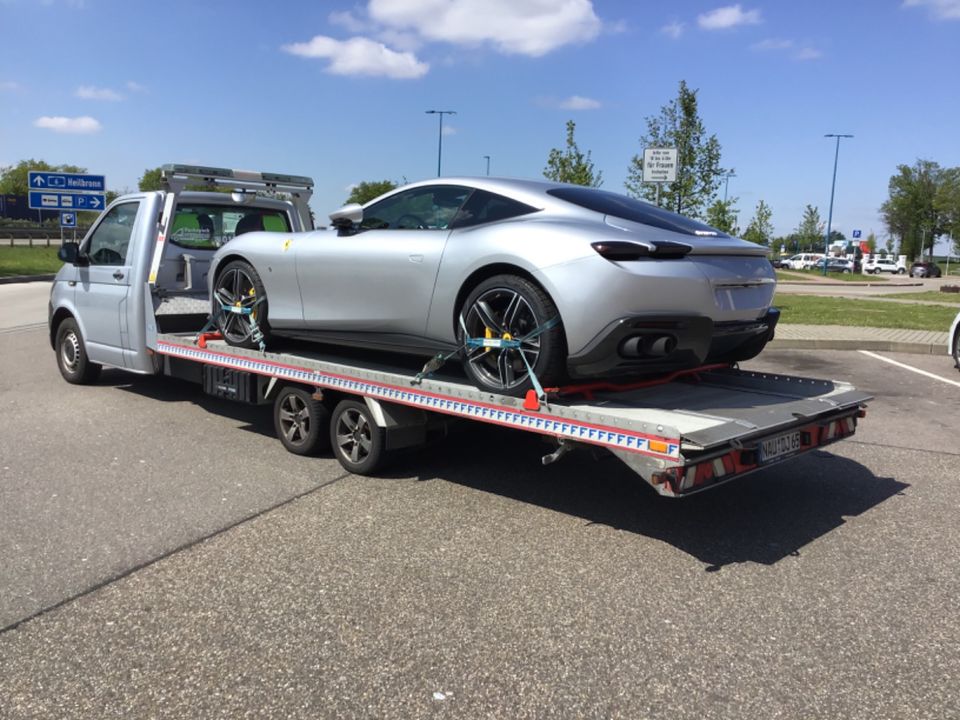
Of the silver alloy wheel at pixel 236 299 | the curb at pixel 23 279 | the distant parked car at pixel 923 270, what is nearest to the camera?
the silver alloy wheel at pixel 236 299

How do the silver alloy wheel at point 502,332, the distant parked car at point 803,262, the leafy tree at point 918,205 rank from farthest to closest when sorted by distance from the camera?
the leafy tree at point 918,205, the distant parked car at point 803,262, the silver alloy wheel at point 502,332

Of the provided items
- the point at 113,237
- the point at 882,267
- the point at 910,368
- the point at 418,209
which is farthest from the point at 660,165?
the point at 882,267

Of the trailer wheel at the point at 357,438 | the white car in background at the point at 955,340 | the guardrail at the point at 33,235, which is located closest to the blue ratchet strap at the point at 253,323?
the trailer wheel at the point at 357,438

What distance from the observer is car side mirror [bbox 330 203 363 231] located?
5391 millimetres

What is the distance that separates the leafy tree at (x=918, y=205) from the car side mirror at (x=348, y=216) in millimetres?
86570

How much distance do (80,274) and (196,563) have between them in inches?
208

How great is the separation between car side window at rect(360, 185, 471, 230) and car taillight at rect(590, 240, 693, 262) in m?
1.19

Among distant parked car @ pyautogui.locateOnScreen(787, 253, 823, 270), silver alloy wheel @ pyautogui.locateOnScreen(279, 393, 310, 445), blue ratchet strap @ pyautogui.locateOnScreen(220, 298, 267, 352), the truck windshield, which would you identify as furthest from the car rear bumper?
distant parked car @ pyautogui.locateOnScreen(787, 253, 823, 270)

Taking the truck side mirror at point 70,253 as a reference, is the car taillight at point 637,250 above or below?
above

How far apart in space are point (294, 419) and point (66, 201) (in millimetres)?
32795

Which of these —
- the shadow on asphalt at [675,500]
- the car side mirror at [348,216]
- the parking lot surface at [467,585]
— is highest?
the car side mirror at [348,216]

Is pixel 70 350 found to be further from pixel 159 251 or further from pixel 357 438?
pixel 357 438

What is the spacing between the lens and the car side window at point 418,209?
506 cm

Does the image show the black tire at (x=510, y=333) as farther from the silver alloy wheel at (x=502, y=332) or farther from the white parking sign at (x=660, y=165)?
the white parking sign at (x=660, y=165)
